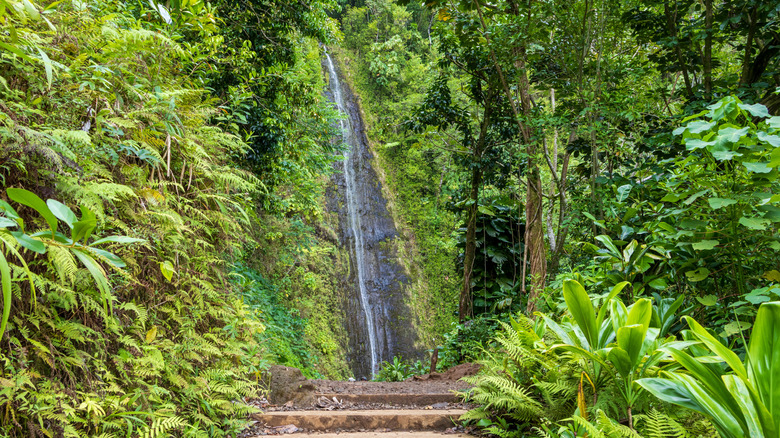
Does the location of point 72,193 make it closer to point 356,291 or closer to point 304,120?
point 304,120

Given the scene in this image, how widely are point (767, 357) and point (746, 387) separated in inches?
4.9

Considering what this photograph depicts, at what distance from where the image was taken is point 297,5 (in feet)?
20.2

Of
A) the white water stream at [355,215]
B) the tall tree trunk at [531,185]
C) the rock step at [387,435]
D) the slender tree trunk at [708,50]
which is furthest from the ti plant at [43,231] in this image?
the white water stream at [355,215]

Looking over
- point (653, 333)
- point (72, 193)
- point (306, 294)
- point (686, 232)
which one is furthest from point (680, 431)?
point (306, 294)

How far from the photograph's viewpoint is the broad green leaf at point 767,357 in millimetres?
1324

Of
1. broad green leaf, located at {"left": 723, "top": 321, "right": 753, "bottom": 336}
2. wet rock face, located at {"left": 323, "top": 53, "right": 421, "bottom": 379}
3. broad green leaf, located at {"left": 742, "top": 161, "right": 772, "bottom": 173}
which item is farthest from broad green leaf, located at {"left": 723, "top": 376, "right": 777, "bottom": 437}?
wet rock face, located at {"left": 323, "top": 53, "right": 421, "bottom": 379}

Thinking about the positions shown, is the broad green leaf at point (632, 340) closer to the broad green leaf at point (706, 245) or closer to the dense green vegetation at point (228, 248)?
the dense green vegetation at point (228, 248)

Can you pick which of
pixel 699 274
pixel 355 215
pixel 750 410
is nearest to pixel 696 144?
pixel 699 274

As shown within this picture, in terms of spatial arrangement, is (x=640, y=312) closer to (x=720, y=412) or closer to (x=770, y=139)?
(x=720, y=412)


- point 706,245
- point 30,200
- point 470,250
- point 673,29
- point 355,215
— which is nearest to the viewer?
point 30,200

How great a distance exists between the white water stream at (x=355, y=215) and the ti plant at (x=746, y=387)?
346 inches

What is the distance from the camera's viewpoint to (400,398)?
4031 millimetres

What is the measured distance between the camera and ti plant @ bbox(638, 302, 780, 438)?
4.33 feet

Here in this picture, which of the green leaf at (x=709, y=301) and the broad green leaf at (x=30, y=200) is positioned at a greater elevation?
the broad green leaf at (x=30, y=200)
